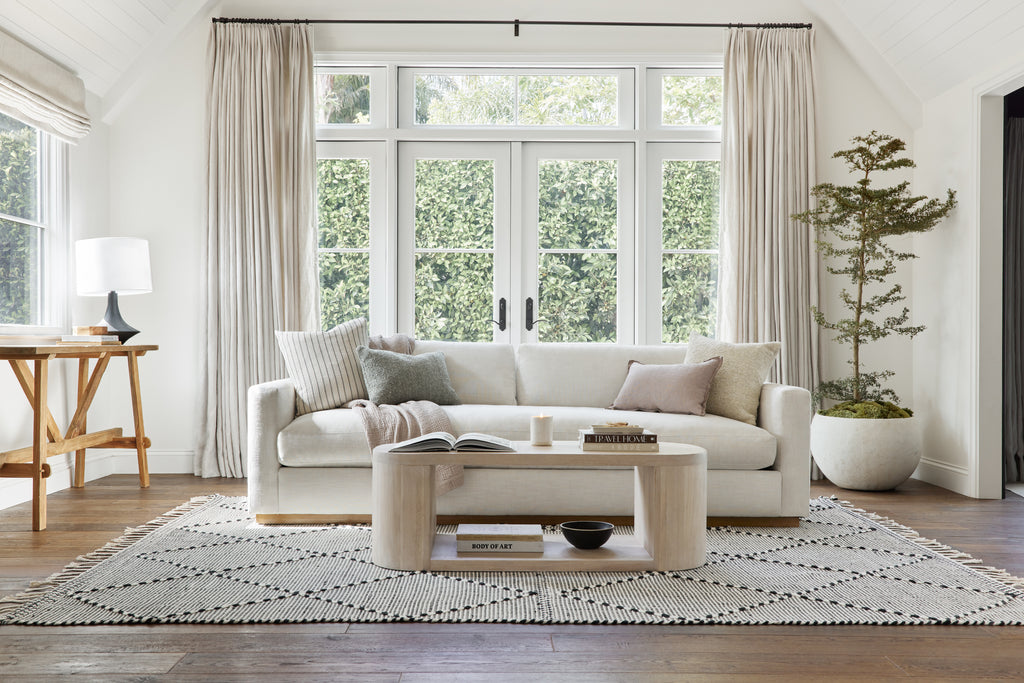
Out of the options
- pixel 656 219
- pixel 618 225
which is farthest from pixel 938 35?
pixel 618 225

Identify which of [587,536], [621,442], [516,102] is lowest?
[587,536]

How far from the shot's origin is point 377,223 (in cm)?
495

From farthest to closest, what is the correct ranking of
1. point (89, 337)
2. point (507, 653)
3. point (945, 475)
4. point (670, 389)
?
point (945, 475) → point (89, 337) → point (670, 389) → point (507, 653)

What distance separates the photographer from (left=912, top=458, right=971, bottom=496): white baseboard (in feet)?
14.0

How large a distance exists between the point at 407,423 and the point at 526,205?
202cm

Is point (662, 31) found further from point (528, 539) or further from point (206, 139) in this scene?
point (528, 539)

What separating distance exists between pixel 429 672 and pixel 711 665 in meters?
0.66

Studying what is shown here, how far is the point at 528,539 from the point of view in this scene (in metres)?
2.75

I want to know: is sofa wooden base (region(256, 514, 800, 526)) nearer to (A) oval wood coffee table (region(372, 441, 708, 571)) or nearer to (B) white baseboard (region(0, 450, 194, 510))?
(A) oval wood coffee table (region(372, 441, 708, 571))

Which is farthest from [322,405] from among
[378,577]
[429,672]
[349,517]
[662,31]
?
[662,31]

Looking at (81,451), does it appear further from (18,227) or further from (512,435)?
(512,435)

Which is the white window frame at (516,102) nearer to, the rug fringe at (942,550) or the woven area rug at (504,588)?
the rug fringe at (942,550)

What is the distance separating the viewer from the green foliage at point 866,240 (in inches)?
170

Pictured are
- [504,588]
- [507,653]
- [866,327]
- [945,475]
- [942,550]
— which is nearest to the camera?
[507,653]
